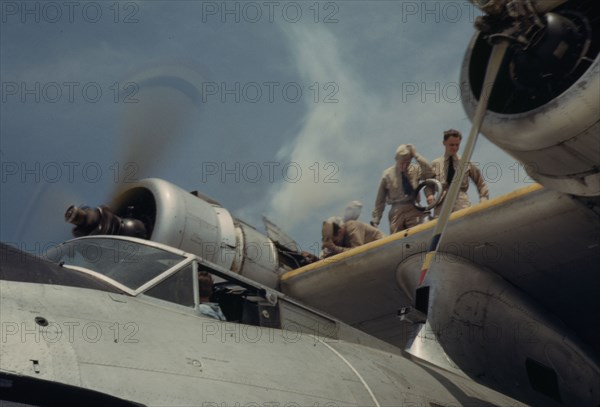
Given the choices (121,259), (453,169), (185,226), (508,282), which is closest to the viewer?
(121,259)

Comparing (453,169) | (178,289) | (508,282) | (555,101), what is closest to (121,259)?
(178,289)

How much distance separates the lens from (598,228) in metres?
7.06

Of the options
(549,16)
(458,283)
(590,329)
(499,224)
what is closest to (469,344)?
(458,283)

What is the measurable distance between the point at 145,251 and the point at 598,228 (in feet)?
13.1

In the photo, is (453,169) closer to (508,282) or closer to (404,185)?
(404,185)

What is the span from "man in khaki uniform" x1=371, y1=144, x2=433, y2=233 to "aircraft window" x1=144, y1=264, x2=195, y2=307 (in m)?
4.63

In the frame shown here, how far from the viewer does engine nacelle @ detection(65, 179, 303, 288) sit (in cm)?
809

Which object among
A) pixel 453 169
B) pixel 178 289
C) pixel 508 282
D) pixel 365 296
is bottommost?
pixel 178 289

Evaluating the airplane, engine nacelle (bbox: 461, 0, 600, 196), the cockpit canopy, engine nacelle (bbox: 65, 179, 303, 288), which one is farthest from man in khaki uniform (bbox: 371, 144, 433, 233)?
the cockpit canopy

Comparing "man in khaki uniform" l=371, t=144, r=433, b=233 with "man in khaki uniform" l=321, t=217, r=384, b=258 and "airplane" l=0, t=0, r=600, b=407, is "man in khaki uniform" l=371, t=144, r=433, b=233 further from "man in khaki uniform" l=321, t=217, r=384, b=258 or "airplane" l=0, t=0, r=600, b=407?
"airplane" l=0, t=0, r=600, b=407

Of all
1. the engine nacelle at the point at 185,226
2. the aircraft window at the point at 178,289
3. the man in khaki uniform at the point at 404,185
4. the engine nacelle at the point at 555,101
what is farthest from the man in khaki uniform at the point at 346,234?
the aircraft window at the point at 178,289

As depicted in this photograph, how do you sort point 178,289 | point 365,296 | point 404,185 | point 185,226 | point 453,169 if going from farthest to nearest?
1. point 404,185
2. point 453,169
3. point 365,296
4. point 185,226
5. point 178,289

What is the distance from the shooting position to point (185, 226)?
8.19m

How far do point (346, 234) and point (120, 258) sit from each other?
4.89 metres
